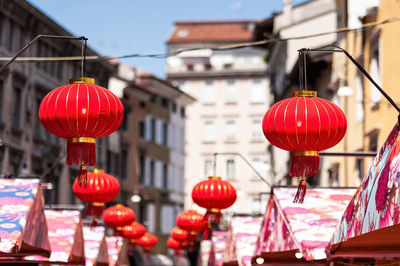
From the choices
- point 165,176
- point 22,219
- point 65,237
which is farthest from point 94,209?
point 165,176

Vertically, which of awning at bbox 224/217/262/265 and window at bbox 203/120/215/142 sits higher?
window at bbox 203/120/215/142

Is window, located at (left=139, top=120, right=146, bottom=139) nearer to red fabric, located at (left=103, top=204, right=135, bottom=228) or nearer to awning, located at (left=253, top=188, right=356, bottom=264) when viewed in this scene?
red fabric, located at (left=103, top=204, right=135, bottom=228)

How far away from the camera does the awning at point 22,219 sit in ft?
33.4

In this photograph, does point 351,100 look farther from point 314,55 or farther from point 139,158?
point 139,158

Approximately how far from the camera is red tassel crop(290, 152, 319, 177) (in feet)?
32.0

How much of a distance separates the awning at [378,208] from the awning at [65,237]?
6675mm

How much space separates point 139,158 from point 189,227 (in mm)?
31271

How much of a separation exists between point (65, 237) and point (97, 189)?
2652 mm

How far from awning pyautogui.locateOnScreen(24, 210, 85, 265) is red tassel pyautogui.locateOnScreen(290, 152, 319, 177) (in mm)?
5098

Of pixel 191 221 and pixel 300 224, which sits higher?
pixel 300 224

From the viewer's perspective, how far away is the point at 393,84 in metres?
20.9

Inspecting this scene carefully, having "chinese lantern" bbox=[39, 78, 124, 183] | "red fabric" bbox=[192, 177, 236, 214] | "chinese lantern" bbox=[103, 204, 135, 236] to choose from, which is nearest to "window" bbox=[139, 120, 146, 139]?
"chinese lantern" bbox=[103, 204, 135, 236]

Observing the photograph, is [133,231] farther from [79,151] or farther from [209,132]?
[209,132]

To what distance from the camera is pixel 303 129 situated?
9.60 metres
